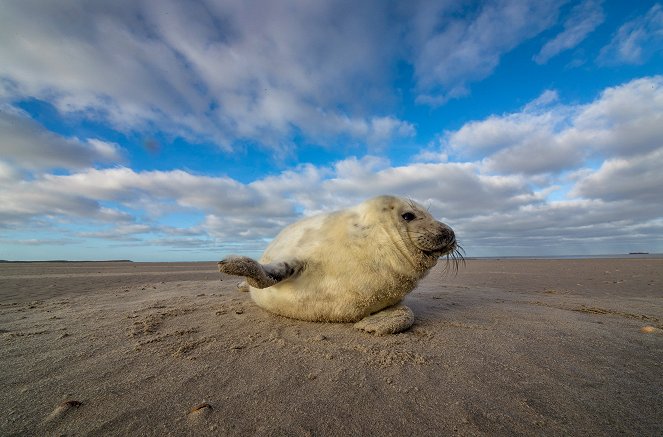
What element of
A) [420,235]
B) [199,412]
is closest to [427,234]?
[420,235]

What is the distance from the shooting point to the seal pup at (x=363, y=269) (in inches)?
123

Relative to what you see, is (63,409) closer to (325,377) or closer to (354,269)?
(325,377)

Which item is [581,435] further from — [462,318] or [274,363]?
[462,318]

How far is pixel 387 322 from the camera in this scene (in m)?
2.98

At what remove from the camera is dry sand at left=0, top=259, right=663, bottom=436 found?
149 cm

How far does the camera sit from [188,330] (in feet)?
9.93

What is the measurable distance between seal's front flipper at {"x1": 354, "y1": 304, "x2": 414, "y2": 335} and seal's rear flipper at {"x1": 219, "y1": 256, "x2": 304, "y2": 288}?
0.90 m

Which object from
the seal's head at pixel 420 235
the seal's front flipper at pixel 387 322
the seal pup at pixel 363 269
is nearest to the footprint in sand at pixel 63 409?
the seal pup at pixel 363 269

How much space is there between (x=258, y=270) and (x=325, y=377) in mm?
1117

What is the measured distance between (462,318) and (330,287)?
1.70 m

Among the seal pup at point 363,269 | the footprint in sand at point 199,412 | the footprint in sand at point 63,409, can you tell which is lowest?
the footprint in sand at point 199,412

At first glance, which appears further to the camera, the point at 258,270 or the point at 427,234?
the point at 427,234

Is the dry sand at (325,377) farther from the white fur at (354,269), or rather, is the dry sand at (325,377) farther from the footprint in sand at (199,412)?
the white fur at (354,269)

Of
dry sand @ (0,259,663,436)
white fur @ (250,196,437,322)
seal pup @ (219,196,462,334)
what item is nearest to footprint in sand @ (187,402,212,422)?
dry sand @ (0,259,663,436)
